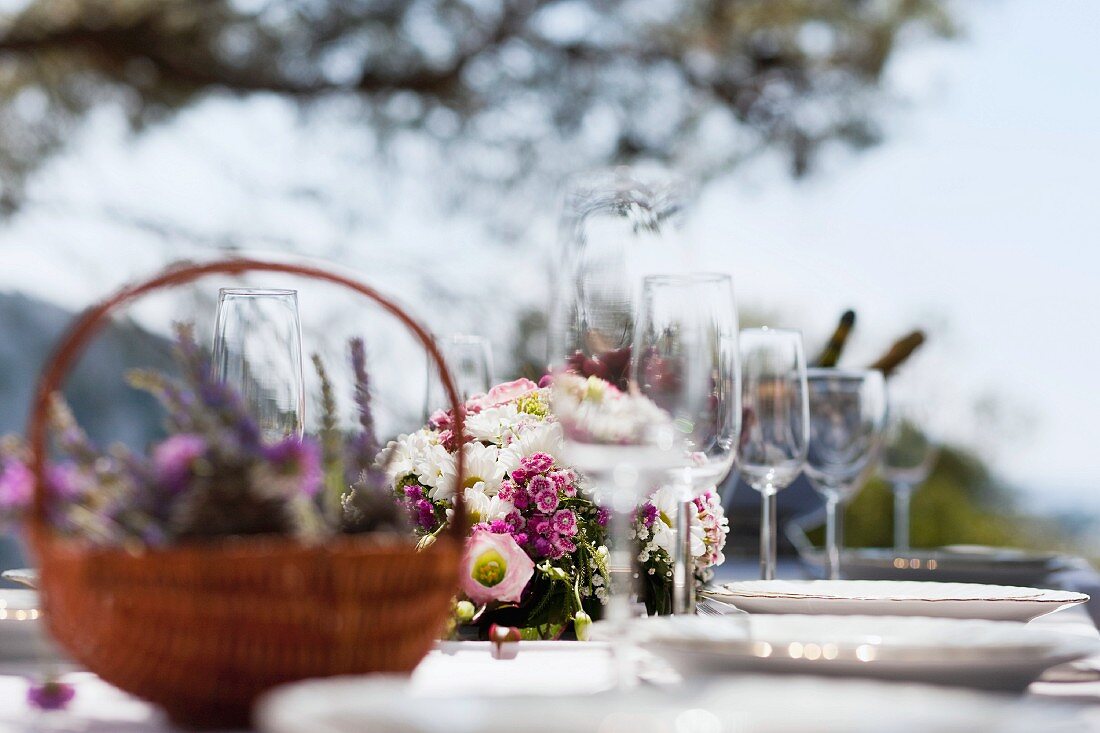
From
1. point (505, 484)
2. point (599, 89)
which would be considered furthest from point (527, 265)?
point (505, 484)

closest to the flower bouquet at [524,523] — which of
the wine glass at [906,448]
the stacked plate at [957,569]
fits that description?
the stacked plate at [957,569]

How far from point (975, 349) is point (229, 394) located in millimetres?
5812

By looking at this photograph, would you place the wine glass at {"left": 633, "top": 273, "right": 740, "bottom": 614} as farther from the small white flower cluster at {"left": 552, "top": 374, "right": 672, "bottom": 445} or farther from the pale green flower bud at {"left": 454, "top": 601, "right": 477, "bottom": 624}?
the pale green flower bud at {"left": 454, "top": 601, "right": 477, "bottom": 624}

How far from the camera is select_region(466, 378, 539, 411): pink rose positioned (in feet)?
3.70

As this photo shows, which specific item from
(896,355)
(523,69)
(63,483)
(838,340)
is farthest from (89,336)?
(523,69)

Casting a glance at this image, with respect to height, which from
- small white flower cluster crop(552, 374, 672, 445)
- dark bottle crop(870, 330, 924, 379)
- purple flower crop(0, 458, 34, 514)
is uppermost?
dark bottle crop(870, 330, 924, 379)

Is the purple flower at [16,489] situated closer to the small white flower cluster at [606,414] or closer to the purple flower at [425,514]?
the small white flower cluster at [606,414]

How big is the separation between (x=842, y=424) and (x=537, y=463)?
1.95 ft

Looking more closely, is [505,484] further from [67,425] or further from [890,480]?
[890,480]

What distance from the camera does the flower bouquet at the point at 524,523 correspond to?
0.94m

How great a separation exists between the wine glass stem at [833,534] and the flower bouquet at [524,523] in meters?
0.38

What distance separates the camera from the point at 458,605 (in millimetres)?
938

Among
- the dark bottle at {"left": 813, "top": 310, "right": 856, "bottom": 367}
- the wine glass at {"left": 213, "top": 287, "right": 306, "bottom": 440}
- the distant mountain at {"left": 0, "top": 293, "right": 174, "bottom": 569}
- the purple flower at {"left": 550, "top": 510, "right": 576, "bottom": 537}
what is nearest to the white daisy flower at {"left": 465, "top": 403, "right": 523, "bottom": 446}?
the purple flower at {"left": 550, "top": 510, "right": 576, "bottom": 537}

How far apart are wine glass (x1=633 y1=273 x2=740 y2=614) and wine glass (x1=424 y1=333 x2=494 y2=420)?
566 mm
